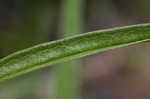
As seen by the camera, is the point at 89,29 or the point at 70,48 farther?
the point at 89,29

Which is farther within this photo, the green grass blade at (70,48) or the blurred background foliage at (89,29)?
the blurred background foliage at (89,29)

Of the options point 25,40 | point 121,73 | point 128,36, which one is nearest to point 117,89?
point 121,73

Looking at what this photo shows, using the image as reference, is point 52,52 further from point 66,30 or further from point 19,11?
point 19,11

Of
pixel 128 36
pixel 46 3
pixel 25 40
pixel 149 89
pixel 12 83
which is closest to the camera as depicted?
pixel 128 36

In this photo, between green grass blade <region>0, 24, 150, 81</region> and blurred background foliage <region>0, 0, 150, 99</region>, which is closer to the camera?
green grass blade <region>0, 24, 150, 81</region>
